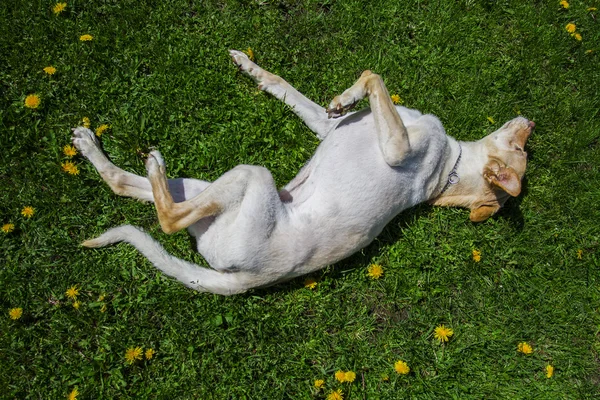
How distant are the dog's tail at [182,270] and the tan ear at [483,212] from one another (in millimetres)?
2193

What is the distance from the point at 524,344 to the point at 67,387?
152 inches

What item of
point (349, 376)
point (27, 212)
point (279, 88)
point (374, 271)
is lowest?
point (349, 376)

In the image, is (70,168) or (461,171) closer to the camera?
(70,168)

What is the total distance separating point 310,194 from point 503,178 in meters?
1.62

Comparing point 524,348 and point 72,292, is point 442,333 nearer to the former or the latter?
point 524,348

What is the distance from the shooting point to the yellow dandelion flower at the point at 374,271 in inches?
175

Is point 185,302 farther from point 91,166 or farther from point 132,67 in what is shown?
point 132,67

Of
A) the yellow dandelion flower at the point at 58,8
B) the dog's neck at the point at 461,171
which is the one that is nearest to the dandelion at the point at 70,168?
the yellow dandelion flower at the point at 58,8

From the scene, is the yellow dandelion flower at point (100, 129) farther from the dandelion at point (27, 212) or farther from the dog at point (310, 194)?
the dandelion at point (27, 212)

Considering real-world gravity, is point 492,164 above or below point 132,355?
above

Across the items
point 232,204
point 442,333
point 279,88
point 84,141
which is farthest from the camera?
point 279,88

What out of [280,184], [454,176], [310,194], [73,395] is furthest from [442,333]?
[73,395]

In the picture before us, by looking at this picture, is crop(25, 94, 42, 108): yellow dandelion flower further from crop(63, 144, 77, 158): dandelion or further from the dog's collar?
the dog's collar

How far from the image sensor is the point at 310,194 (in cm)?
373
